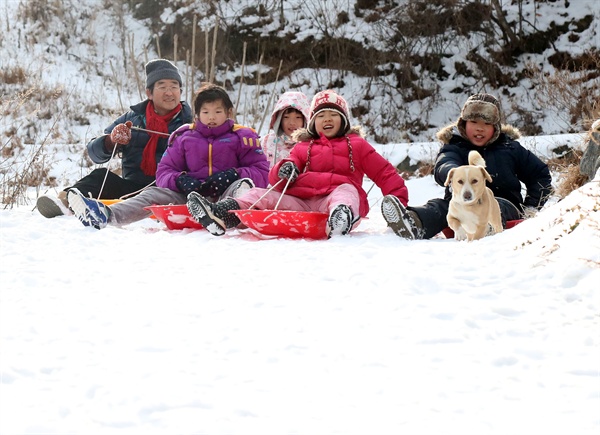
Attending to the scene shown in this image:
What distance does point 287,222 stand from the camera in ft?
10.6

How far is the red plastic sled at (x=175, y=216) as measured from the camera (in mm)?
3615

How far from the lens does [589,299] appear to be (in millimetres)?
1915

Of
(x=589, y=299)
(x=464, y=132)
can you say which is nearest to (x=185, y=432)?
(x=589, y=299)

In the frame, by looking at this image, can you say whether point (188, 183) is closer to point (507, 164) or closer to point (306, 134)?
point (306, 134)

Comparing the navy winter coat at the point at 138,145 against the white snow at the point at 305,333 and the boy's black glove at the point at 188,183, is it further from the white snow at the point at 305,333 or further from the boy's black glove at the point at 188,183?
the white snow at the point at 305,333

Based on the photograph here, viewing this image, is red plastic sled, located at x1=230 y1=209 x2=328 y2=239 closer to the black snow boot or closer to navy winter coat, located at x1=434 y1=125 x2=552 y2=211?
the black snow boot

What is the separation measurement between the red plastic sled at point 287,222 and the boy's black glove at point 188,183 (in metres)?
0.75

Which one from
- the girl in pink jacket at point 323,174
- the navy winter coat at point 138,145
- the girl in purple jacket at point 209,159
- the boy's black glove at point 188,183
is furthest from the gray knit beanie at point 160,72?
the girl in pink jacket at point 323,174

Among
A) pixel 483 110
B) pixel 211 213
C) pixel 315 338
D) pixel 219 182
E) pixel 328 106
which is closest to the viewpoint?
pixel 315 338

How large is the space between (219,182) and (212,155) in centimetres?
24

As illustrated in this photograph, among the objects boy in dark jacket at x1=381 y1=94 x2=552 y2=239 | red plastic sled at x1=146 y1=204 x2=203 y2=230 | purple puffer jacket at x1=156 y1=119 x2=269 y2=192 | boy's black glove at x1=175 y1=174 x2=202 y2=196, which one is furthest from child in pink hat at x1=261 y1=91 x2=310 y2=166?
boy in dark jacket at x1=381 y1=94 x2=552 y2=239

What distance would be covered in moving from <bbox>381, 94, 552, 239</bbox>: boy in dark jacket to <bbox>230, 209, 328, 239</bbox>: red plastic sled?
1.71 feet

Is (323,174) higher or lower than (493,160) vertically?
lower

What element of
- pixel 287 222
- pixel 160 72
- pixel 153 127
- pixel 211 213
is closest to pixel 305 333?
pixel 287 222
